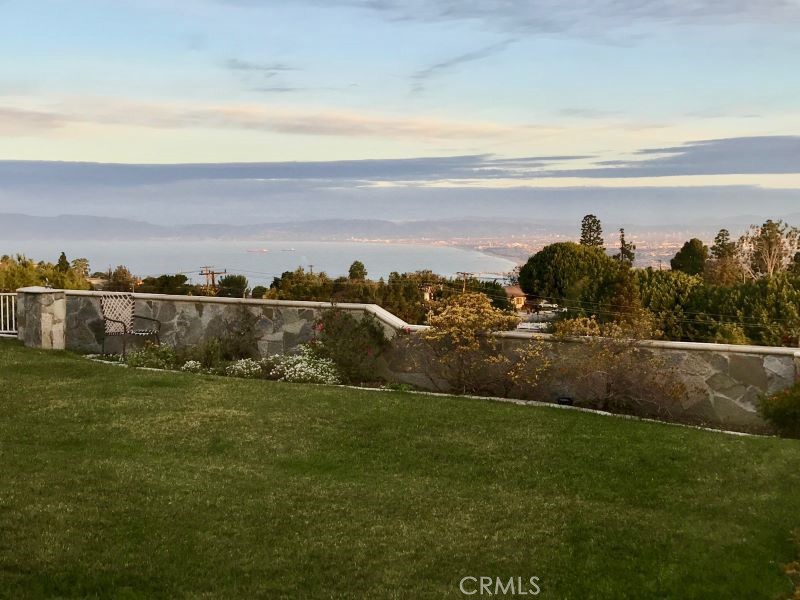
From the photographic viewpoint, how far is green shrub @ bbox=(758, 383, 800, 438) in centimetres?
1051

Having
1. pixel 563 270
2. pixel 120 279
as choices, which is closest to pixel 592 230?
pixel 563 270

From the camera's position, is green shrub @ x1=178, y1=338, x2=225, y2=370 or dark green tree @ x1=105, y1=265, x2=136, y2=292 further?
dark green tree @ x1=105, y1=265, x2=136, y2=292

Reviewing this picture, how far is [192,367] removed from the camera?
47.1 feet

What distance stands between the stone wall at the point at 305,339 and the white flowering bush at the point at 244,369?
119 cm

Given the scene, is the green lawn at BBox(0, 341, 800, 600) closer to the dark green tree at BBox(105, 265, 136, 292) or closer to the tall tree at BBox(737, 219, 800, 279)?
the dark green tree at BBox(105, 265, 136, 292)

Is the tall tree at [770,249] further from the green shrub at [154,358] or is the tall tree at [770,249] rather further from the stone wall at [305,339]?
the green shrub at [154,358]

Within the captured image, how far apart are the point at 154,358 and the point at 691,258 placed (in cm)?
5939

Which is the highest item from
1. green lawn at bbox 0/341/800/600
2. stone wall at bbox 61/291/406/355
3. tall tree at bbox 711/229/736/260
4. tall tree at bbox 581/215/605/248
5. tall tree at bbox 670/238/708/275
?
tall tree at bbox 581/215/605/248

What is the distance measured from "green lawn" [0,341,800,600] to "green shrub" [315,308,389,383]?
2.62 metres

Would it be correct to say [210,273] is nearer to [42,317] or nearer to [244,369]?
[42,317]

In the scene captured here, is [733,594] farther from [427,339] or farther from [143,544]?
[427,339]

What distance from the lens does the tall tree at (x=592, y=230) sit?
261 feet

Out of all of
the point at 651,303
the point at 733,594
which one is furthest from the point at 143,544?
the point at 651,303

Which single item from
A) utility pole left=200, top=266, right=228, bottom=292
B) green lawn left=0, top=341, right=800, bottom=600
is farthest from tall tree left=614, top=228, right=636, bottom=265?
green lawn left=0, top=341, right=800, bottom=600
